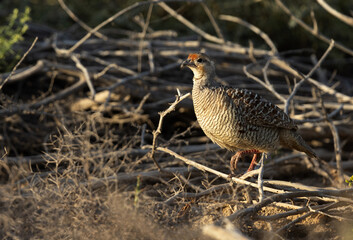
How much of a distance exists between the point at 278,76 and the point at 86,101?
10.4 ft

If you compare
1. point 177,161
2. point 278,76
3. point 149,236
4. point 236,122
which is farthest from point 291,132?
point 278,76

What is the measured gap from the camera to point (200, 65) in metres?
4.59

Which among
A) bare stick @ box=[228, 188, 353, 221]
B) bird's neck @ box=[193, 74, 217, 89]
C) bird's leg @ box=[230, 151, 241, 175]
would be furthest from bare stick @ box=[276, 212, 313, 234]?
bird's neck @ box=[193, 74, 217, 89]

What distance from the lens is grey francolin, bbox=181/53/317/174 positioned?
438 cm

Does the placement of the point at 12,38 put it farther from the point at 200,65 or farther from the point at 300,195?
the point at 300,195

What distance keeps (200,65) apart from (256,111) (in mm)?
673

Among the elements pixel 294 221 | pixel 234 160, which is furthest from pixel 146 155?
pixel 294 221

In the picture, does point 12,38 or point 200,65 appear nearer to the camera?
point 200,65

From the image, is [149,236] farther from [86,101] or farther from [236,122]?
[86,101]

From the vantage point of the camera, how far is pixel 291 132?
15.9 ft

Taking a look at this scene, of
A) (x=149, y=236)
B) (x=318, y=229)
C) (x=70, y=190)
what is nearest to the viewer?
(x=149, y=236)

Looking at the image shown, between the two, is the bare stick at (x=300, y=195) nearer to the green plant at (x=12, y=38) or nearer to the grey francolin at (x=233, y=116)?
the grey francolin at (x=233, y=116)

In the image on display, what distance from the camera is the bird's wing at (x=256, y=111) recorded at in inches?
177

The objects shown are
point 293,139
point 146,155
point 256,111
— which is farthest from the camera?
point 146,155
